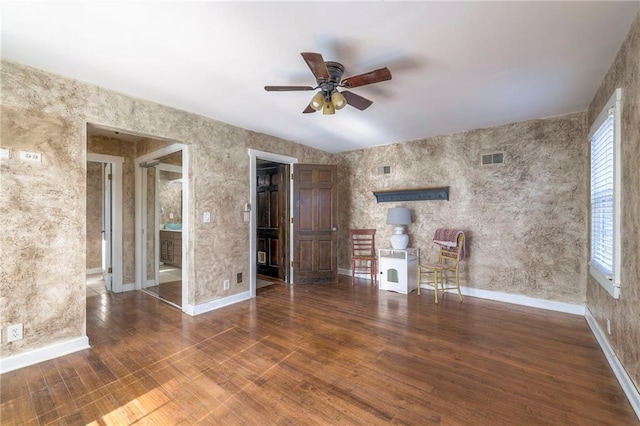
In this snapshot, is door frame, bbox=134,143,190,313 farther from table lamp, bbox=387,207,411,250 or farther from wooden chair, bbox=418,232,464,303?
wooden chair, bbox=418,232,464,303

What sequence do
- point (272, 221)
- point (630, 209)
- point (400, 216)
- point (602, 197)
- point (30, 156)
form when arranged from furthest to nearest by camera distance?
point (272, 221) < point (400, 216) < point (602, 197) < point (30, 156) < point (630, 209)

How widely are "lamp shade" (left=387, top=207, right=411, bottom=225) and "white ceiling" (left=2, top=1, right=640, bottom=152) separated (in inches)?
74.1

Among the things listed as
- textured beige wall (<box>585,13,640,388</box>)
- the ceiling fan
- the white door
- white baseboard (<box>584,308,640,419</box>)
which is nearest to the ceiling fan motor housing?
the ceiling fan

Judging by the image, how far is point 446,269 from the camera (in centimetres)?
396

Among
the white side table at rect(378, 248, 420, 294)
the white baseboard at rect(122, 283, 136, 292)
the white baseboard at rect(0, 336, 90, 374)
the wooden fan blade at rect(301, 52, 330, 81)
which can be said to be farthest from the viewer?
the white baseboard at rect(122, 283, 136, 292)

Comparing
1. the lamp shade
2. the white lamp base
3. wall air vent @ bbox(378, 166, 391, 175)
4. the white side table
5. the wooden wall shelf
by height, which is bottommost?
the white side table

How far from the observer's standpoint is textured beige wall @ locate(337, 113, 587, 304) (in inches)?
139

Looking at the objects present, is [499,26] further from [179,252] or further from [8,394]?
[179,252]

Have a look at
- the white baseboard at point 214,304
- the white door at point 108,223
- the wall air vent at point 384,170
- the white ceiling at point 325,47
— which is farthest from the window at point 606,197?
the white door at point 108,223

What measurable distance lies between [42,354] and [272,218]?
363 cm

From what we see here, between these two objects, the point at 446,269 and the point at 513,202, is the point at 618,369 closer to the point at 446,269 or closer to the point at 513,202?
the point at 446,269

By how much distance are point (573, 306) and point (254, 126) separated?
483 centimetres

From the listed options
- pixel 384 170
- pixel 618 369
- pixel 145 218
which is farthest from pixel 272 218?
pixel 618 369

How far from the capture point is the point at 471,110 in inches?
133
